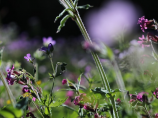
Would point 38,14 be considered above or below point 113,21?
above

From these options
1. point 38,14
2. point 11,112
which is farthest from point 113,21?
point 38,14

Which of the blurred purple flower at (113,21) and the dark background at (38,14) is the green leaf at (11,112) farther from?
the dark background at (38,14)

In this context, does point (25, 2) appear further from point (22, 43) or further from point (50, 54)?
point (50, 54)

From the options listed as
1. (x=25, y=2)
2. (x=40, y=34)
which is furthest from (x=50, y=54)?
(x=25, y=2)

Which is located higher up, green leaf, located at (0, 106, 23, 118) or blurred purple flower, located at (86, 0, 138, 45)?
green leaf, located at (0, 106, 23, 118)

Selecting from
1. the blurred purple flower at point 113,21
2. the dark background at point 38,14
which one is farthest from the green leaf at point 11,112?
the dark background at point 38,14

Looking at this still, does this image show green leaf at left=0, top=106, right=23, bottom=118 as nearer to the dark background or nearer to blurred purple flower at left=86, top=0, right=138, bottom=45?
blurred purple flower at left=86, top=0, right=138, bottom=45

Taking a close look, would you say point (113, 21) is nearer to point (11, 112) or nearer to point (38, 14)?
point (11, 112)

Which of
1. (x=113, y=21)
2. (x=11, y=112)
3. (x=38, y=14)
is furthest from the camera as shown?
(x=38, y=14)

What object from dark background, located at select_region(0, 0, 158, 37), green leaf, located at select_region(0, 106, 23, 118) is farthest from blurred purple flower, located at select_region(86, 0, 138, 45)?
dark background, located at select_region(0, 0, 158, 37)

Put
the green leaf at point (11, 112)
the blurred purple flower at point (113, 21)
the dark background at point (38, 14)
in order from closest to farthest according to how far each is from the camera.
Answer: the green leaf at point (11, 112) < the blurred purple flower at point (113, 21) < the dark background at point (38, 14)

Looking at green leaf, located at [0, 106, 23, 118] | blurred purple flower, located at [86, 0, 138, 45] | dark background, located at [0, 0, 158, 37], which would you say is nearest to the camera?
green leaf, located at [0, 106, 23, 118]
